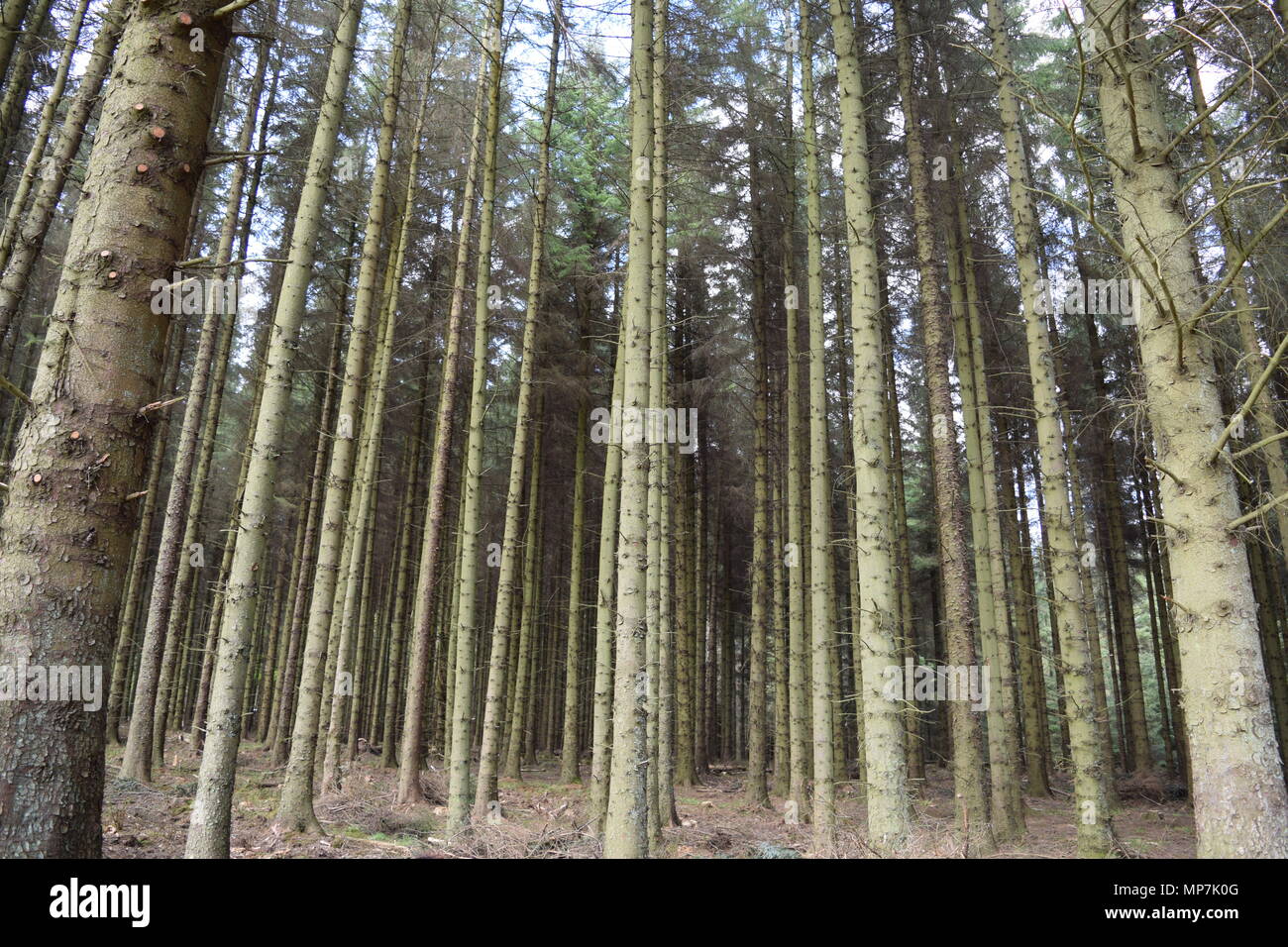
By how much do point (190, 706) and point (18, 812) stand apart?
1234 inches

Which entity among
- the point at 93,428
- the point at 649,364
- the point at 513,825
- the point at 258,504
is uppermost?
the point at 649,364

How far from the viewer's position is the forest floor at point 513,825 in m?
7.22

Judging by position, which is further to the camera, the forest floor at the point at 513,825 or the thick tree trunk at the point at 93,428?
the forest floor at the point at 513,825

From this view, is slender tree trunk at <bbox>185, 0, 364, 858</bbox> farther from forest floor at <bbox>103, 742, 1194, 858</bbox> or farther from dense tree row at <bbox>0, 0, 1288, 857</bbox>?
forest floor at <bbox>103, 742, 1194, 858</bbox>

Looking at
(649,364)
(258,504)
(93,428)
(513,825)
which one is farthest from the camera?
(513,825)

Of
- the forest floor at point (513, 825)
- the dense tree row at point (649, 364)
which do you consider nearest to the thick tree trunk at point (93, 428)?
the dense tree row at point (649, 364)

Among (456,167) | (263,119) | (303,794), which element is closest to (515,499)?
(303,794)

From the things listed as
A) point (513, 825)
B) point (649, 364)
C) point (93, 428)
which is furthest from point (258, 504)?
point (513, 825)

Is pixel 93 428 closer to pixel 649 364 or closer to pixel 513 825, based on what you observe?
pixel 649 364

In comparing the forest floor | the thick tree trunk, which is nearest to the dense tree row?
the thick tree trunk

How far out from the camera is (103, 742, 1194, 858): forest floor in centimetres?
722

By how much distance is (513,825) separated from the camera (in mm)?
8695

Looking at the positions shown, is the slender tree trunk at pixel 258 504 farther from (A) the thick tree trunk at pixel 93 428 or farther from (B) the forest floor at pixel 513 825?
(A) the thick tree trunk at pixel 93 428
